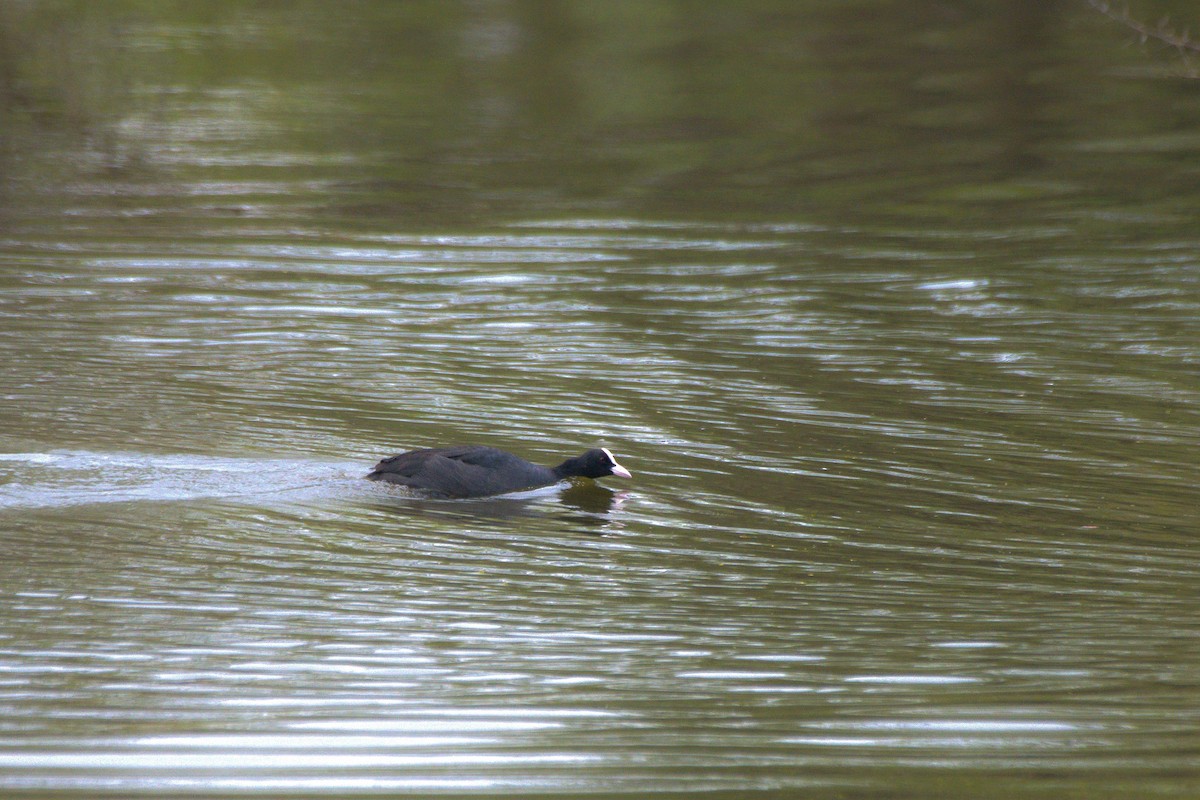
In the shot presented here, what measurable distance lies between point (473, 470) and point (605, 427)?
88.4 inches

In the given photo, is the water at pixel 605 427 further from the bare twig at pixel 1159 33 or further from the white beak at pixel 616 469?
the bare twig at pixel 1159 33

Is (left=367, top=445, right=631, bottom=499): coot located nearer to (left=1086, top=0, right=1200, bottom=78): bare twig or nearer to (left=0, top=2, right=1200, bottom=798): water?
(left=0, top=2, right=1200, bottom=798): water

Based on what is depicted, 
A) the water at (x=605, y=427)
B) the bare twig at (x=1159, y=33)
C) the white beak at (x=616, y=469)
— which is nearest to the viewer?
the water at (x=605, y=427)

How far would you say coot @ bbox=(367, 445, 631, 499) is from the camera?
11.6 meters

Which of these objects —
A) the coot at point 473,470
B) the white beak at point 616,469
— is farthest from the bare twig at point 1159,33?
the coot at point 473,470

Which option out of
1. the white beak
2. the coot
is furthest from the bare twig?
the coot

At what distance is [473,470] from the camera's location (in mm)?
11766

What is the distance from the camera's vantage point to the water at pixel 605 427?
752 cm

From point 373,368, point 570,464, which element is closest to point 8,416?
point 373,368

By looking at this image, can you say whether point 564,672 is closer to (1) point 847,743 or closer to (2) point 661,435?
(1) point 847,743

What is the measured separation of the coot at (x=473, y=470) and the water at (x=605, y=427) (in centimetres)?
15

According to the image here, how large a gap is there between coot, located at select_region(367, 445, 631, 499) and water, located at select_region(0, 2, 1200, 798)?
149 mm

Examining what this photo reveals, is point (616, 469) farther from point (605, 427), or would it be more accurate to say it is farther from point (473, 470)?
point (605, 427)

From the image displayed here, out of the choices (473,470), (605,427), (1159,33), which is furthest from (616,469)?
(1159,33)
